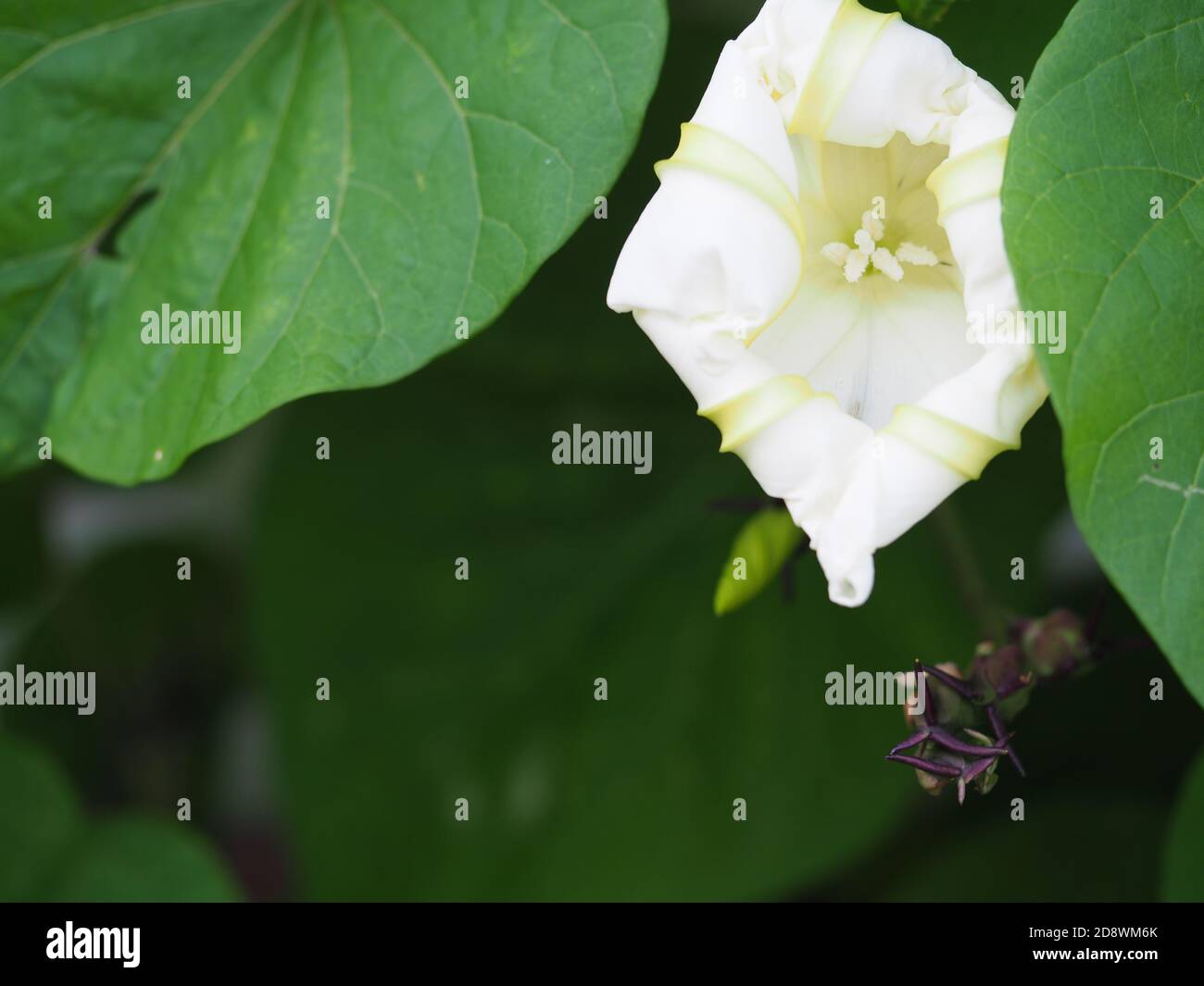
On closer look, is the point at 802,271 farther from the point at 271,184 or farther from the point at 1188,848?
the point at 1188,848

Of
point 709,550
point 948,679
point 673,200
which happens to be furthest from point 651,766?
point 673,200

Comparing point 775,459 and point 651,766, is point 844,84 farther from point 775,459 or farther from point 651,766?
point 651,766

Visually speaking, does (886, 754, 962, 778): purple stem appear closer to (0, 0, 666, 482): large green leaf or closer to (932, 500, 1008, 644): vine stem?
(932, 500, 1008, 644): vine stem

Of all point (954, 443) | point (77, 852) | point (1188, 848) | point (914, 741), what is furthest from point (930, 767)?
point (77, 852)

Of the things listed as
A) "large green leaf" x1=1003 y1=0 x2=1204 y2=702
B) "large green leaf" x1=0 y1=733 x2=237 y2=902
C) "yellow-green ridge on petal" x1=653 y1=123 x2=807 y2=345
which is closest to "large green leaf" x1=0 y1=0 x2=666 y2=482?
"yellow-green ridge on petal" x1=653 y1=123 x2=807 y2=345

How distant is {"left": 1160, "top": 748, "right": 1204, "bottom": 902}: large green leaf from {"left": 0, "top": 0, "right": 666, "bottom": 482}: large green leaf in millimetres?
660

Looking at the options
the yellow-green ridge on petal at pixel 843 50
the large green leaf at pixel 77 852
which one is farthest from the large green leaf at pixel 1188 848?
the large green leaf at pixel 77 852

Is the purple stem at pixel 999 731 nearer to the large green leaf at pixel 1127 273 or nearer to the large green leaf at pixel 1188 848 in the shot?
the large green leaf at pixel 1127 273

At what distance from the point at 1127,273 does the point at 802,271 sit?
165 millimetres

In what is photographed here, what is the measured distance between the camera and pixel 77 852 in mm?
1221

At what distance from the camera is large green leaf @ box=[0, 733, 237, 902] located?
117cm

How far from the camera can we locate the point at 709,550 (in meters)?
1.31

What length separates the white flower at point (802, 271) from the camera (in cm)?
61
